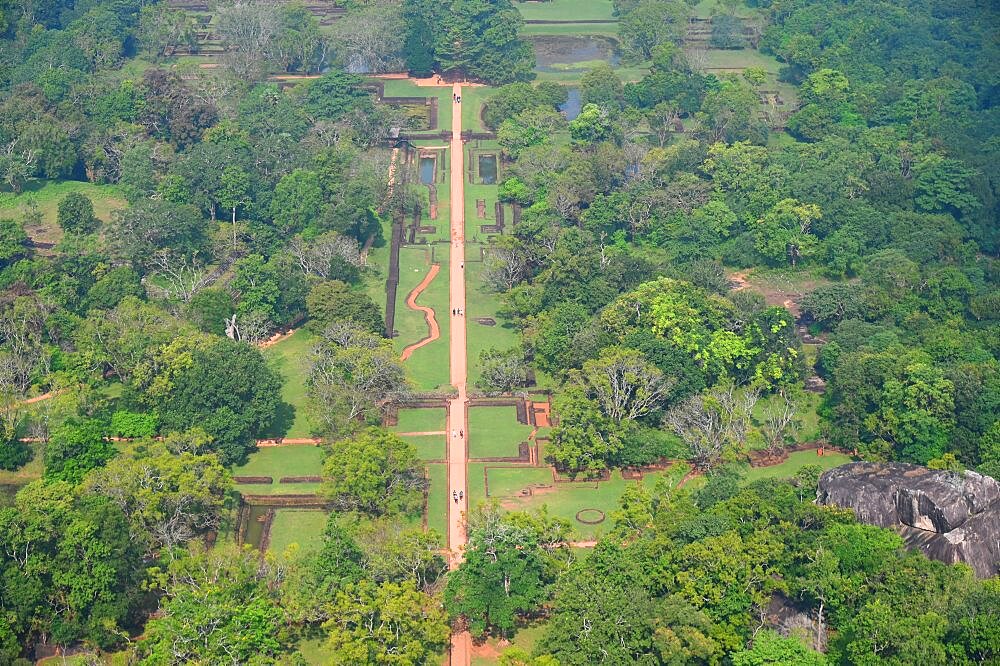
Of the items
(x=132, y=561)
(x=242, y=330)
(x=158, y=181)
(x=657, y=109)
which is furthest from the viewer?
(x=657, y=109)

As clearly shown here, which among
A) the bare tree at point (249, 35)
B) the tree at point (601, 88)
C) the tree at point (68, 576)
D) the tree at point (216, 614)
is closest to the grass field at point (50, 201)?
the bare tree at point (249, 35)

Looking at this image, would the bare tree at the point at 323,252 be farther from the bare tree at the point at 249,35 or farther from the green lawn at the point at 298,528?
the bare tree at the point at 249,35

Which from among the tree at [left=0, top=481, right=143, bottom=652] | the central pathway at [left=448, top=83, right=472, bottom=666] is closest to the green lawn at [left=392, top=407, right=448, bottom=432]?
the central pathway at [left=448, top=83, right=472, bottom=666]

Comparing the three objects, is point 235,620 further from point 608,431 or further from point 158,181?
point 158,181

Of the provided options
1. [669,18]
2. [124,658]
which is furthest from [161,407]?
[669,18]

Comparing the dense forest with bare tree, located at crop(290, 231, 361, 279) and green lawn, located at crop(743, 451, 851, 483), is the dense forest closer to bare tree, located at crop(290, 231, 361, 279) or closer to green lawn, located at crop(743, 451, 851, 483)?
bare tree, located at crop(290, 231, 361, 279)

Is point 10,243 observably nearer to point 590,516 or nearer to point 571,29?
point 590,516
